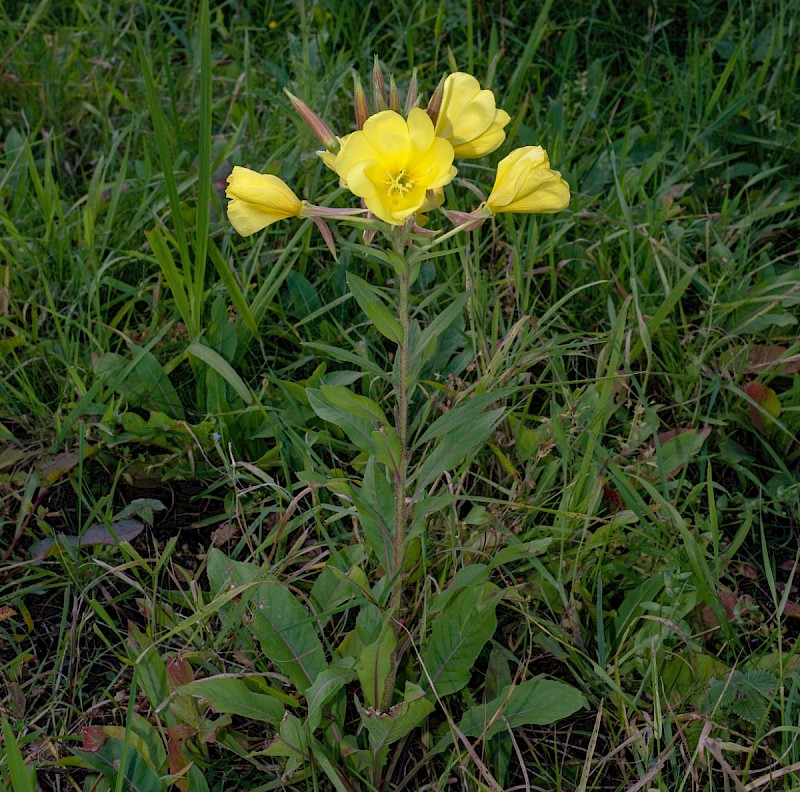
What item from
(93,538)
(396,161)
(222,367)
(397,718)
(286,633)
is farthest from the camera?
(222,367)

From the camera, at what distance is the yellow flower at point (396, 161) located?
117 centimetres

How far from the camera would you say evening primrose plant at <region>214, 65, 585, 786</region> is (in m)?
1.22

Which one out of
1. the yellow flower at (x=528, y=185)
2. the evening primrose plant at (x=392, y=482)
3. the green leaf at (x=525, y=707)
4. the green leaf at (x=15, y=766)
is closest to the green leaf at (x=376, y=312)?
the evening primrose plant at (x=392, y=482)

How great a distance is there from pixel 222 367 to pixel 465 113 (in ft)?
3.08

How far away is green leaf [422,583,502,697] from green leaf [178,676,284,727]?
0.27m

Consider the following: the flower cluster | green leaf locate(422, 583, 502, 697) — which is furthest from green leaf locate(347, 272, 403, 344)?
green leaf locate(422, 583, 502, 697)

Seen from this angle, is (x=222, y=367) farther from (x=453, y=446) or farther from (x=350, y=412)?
(x=453, y=446)

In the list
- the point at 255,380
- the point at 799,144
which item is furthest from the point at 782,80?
the point at 255,380

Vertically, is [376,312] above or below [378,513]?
above

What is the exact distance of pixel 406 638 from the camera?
1.64 metres

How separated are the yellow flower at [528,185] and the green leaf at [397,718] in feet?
2.51

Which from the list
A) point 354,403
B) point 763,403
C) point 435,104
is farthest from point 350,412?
point 763,403

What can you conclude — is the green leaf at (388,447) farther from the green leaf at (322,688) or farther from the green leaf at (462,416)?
the green leaf at (322,688)

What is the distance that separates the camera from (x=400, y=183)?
121 centimetres
